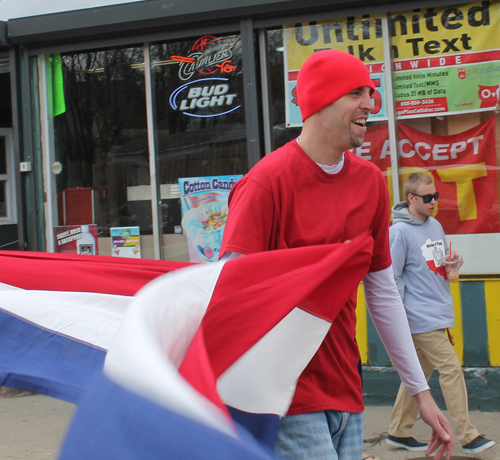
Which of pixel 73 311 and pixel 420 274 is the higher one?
pixel 73 311

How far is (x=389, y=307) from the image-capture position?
2508 millimetres

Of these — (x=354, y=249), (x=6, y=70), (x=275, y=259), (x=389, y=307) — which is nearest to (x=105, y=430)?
(x=275, y=259)

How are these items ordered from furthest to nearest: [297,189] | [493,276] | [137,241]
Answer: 1. [137,241]
2. [493,276]
3. [297,189]

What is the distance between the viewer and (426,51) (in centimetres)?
585

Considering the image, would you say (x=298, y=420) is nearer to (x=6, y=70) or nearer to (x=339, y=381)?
(x=339, y=381)

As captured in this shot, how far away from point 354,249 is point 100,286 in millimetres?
927

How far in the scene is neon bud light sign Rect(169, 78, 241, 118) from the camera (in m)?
6.35

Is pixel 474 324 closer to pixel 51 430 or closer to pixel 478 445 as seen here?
pixel 478 445

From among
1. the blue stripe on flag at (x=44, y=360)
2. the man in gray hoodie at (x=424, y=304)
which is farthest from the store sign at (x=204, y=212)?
the blue stripe on flag at (x=44, y=360)

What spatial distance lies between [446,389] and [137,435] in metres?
4.06

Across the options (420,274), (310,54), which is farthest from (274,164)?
(310,54)

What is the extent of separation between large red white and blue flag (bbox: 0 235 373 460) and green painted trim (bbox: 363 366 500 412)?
3.88m

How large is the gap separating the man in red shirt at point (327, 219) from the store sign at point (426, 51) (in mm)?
3751

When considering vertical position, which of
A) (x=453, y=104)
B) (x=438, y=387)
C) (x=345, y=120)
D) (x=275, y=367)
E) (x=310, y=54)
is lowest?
(x=438, y=387)
